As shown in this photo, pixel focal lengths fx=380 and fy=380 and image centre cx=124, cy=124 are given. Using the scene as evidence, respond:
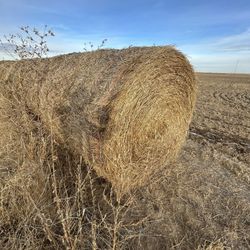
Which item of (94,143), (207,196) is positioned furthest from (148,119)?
(207,196)

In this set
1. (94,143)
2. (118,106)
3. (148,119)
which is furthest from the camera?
(148,119)

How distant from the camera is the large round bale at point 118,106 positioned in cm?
429

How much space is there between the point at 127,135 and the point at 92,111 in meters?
0.65

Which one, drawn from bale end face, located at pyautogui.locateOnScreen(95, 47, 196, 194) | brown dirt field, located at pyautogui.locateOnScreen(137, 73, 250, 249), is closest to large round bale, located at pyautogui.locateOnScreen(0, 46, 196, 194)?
bale end face, located at pyautogui.locateOnScreen(95, 47, 196, 194)

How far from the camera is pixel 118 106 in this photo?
427cm

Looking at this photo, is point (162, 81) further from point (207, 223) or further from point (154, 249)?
point (154, 249)

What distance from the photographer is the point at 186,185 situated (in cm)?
512

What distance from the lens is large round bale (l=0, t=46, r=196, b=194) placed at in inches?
169

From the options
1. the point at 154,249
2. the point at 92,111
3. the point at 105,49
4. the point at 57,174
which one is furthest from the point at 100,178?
the point at 105,49

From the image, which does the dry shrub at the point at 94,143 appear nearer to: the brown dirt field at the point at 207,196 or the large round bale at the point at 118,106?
the large round bale at the point at 118,106

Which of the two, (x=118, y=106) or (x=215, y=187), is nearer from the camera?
(x=118, y=106)

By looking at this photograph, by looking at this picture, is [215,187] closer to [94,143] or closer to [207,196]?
[207,196]

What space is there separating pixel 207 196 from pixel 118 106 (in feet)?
5.46

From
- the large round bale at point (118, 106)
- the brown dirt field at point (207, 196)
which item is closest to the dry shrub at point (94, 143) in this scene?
the large round bale at point (118, 106)
